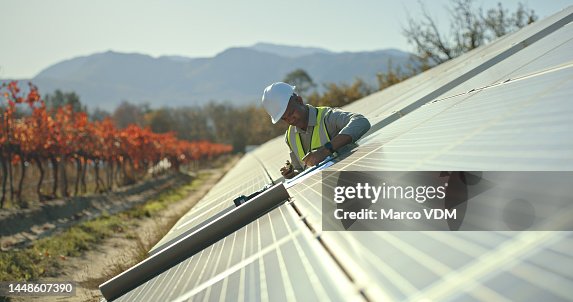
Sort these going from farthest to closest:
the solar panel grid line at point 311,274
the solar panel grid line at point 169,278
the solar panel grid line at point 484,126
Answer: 1. the solar panel grid line at point 169,278
2. the solar panel grid line at point 484,126
3. the solar panel grid line at point 311,274

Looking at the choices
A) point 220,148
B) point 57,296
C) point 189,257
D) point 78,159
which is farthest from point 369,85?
point 220,148

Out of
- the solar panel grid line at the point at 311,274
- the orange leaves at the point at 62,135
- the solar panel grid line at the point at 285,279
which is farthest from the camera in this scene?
the orange leaves at the point at 62,135

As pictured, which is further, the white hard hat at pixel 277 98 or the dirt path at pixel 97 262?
the dirt path at pixel 97 262

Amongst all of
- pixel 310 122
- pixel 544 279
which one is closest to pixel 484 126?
pixel 544 279

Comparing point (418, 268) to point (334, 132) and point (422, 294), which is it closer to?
point (422, 294)

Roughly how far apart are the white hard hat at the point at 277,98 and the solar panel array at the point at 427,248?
4.79 ft

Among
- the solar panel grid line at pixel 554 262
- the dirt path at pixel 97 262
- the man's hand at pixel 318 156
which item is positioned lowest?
the dirt path at pixel 97 262

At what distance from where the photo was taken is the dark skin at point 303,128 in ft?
14.0

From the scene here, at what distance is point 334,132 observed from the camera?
4.87 meters

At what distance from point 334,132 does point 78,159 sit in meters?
25.2

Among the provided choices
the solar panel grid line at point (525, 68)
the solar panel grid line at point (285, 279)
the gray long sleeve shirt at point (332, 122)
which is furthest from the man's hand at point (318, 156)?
the solar panel grid line at point (285, 279)

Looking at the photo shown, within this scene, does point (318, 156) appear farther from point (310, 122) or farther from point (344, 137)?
point (310, 122)

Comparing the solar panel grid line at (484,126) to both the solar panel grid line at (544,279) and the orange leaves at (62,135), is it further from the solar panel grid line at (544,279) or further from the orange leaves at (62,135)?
the orange leaves at (62,135)

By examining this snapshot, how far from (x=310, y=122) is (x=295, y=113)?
0.24m
